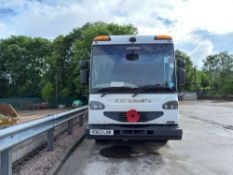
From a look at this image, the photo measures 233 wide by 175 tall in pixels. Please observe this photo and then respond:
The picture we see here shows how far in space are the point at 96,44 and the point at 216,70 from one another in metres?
82.0

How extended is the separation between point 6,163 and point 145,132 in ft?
12.3

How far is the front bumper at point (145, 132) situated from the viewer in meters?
7.76

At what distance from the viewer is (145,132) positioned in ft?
25.6

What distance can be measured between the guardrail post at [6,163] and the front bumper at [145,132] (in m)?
3.16

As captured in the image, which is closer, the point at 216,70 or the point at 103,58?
the point at 103,58

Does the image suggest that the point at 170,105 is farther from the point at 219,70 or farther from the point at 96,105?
the point at 219,70

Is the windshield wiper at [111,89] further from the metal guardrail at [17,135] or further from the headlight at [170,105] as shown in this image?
the metal guardrail at [17,135]

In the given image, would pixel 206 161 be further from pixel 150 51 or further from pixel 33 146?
pixel 33 146

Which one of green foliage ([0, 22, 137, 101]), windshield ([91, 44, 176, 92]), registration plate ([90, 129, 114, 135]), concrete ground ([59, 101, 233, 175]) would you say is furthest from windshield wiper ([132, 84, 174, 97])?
green foliage ([0, 22, 137, 101])

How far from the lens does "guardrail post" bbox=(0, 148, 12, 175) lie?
4.83 m

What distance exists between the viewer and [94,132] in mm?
7922

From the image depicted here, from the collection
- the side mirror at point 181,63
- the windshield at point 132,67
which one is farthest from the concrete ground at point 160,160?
the side mirror at point 181,63

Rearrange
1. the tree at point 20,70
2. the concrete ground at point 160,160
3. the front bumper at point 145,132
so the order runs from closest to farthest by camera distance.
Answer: the concrete ground at point 160,160, the front bumper at point 145,132, the tree at point 20,70

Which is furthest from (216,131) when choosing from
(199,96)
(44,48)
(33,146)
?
(199,96)
